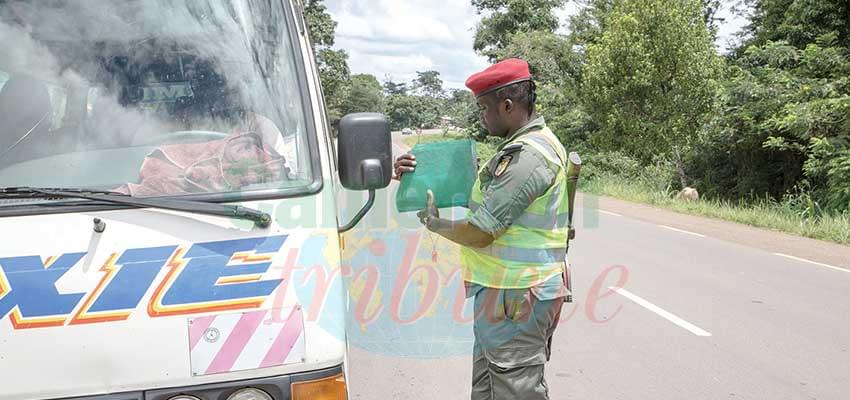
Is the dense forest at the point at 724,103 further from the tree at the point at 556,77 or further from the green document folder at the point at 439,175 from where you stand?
the green document folder at the point at 439,175

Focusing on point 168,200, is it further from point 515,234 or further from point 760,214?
point 760,214

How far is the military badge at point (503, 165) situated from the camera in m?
2.72

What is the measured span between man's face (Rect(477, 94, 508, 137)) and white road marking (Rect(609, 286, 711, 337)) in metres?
3.92

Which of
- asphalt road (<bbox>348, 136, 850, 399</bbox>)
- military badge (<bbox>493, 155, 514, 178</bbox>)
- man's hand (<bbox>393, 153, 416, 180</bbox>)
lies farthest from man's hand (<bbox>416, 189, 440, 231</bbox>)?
asphalt road (<bbox>348, 136, 850, 399</bbox>)

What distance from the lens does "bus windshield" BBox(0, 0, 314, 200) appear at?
2490 millimetres

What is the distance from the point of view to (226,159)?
2488 millimetres

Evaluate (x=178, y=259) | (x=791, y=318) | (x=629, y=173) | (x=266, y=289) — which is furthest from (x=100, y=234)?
(x=629, y=173)

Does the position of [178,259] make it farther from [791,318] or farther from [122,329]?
[791,318]

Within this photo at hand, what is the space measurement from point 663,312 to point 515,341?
4374 mm

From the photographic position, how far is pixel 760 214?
49.0 feet

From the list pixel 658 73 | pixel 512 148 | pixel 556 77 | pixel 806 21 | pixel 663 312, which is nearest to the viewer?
pixel 512 148

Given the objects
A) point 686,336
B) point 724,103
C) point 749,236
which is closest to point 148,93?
point 686,336

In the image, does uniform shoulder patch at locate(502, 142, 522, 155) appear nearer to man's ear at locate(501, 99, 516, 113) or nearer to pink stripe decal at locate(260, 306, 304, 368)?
man's ear at locate(501, 99, 516, 113)

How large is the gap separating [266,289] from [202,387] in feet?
1.05
